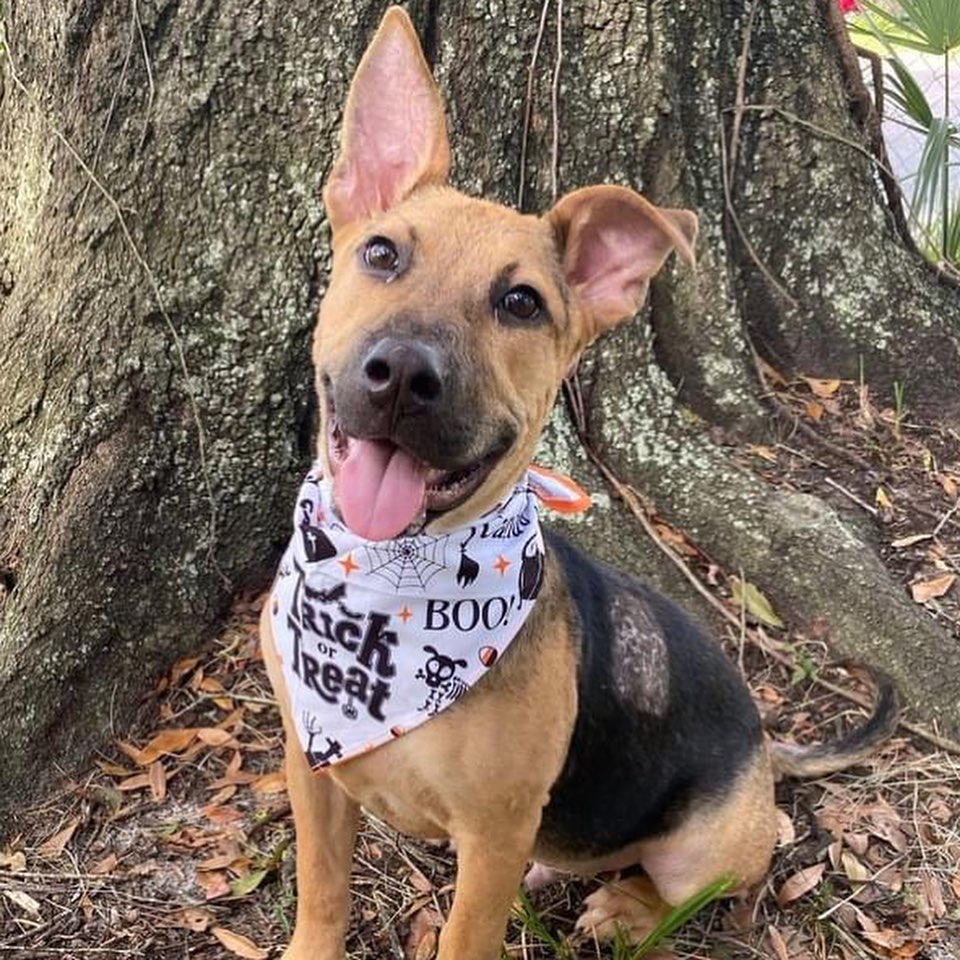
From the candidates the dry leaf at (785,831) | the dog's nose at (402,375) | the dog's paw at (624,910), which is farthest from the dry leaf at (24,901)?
the dry leaf at (785,831)

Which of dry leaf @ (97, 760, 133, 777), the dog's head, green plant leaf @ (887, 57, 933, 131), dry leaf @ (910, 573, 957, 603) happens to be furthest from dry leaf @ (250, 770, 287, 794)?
green plant leaf @ (887, 57, 933, 131)

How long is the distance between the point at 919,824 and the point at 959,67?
8592 mm

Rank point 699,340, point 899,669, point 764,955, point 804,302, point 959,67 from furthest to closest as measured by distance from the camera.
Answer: point 959,67
point 804,302
point 699,340
point 899,669
point 764,955

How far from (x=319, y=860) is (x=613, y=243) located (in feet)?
6.49

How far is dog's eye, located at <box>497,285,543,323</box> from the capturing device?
304cm

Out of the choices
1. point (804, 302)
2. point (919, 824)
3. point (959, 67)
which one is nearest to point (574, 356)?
point (919, 824)

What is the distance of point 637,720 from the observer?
12.1 feet

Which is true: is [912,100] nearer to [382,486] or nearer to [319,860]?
[382,486]

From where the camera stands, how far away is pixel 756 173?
5285mm

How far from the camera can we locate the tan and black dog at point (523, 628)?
2.84 meters

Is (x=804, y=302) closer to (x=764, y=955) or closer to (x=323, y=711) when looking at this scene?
(x=764, y=955)

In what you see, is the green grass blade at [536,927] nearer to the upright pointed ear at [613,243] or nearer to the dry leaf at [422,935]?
the dry leaf at [422,935]

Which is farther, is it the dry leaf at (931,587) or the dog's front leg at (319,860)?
the dry leaf at (931,587)

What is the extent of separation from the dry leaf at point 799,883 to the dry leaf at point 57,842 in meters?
2.42
